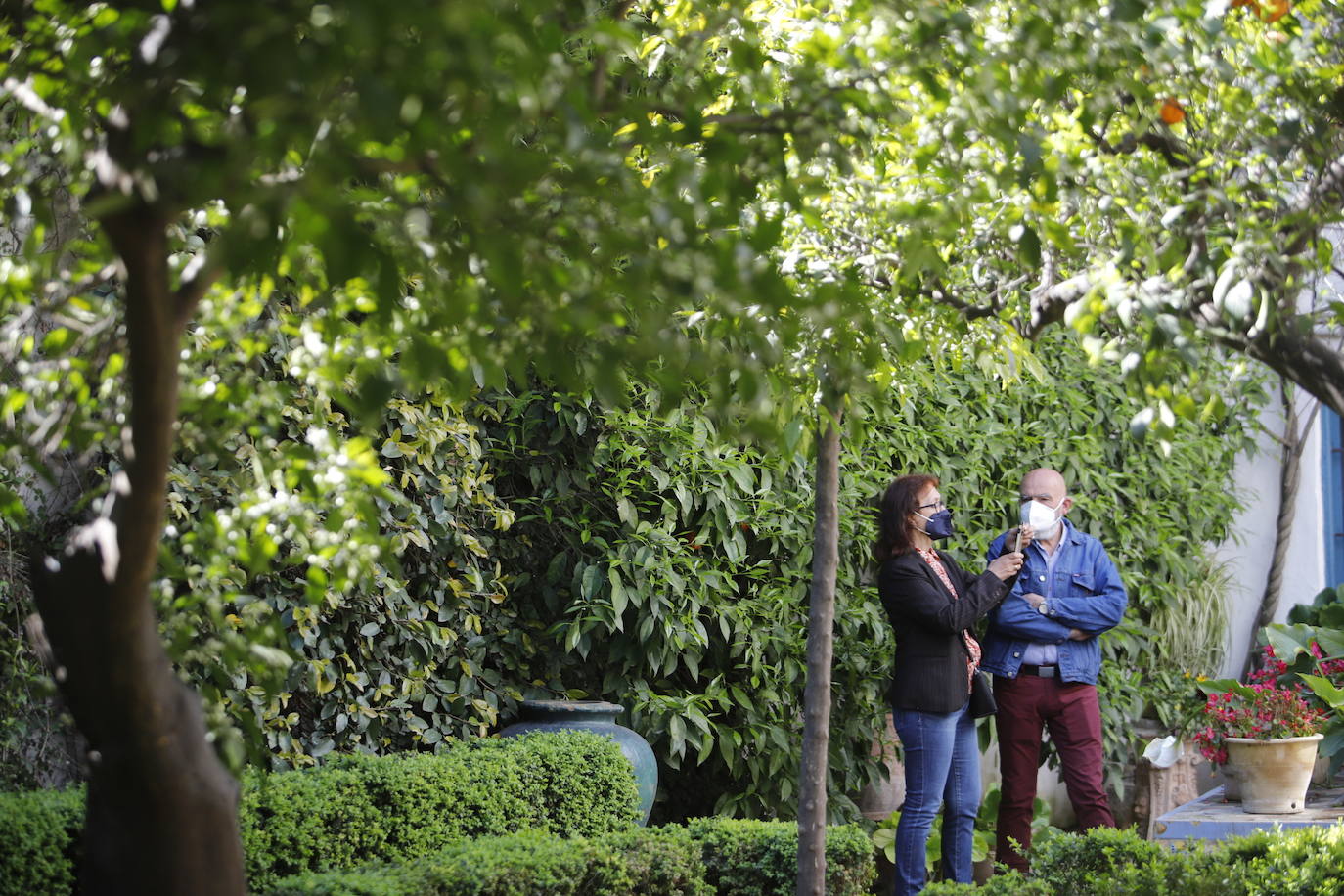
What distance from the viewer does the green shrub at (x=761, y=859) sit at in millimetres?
4355

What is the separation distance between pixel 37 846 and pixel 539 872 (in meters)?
1.32

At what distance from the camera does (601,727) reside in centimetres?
498

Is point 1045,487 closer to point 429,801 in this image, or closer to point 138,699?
point 429,801

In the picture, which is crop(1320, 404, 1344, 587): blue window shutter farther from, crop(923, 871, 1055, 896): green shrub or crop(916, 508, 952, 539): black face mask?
crop(923, 871, 1055, 896): green shrub

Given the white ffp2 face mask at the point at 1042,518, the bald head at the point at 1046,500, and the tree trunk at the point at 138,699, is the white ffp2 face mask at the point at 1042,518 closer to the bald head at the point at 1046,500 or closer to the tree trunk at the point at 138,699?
the bald head at the point at 1046,500

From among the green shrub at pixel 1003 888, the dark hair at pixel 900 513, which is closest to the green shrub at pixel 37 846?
the green shrub at pixel 1003 888

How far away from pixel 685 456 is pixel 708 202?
3520mm

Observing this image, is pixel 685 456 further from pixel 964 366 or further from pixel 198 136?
pixel 198 136

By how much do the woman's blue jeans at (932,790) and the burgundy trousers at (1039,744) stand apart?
373 millimetres

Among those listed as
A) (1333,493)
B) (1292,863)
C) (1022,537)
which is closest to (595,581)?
(1022,537)

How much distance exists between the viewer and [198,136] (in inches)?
68.5

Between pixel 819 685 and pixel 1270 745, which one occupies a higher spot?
pixel 819 685

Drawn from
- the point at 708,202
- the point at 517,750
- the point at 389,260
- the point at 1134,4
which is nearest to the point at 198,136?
the point at 389,260

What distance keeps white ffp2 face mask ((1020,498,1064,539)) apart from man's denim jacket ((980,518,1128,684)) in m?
0.09
